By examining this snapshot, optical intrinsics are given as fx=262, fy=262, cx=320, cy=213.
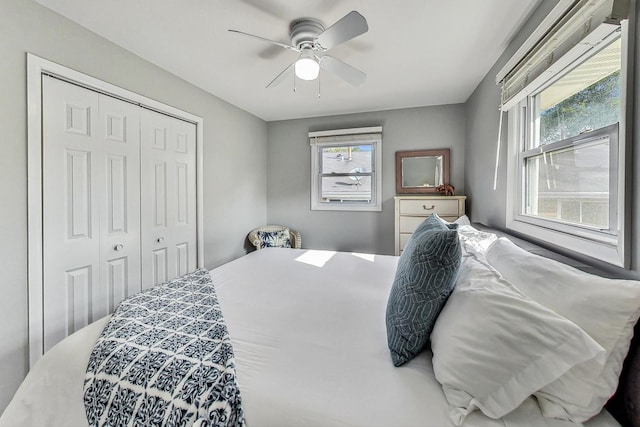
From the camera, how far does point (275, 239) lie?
12.0ft

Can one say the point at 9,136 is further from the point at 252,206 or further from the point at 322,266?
the point at 252,206

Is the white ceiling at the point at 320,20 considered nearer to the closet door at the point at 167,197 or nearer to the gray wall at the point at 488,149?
the gray wall at the point at 488,149

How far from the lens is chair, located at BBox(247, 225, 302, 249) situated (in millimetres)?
3545

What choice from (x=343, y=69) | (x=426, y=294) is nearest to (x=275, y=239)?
(x=343, y=69)

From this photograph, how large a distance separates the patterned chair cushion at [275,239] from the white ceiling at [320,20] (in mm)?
1787

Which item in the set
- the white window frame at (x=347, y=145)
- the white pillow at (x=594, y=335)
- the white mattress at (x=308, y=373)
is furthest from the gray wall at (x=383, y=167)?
the white pillow at (x=594, y=335)

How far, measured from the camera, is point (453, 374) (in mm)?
785

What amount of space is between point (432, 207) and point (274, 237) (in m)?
2.09

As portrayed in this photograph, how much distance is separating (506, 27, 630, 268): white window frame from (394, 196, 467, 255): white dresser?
1.00 metres

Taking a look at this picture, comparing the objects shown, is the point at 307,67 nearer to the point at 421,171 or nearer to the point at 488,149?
the point at 488,149

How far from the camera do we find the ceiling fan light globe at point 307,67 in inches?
70.1

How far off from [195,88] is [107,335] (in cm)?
252

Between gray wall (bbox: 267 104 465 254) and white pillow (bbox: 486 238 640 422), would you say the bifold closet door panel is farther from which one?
white pillow (bbox: 486 238 640 422)

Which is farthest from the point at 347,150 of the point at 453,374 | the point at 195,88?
the point at 453,374
